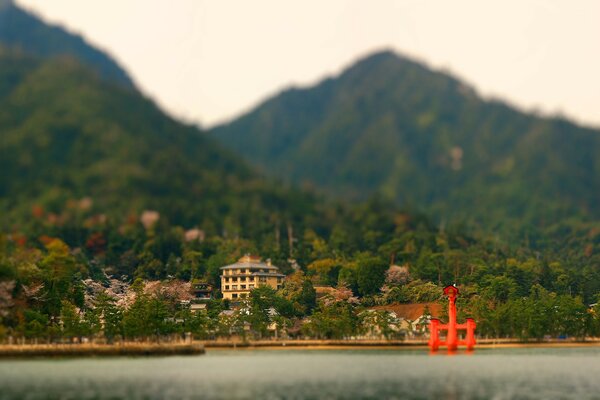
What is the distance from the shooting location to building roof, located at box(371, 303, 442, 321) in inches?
6289

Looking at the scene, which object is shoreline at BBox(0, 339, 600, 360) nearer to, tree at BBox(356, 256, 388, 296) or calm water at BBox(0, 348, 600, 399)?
calm water at BBox(0, 348, 600, 399)

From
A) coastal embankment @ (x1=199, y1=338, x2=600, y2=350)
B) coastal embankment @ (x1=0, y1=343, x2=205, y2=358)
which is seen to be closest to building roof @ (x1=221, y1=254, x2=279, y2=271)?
coastal embankment @ (x1=199, y1=338, x2=600, y2=350)

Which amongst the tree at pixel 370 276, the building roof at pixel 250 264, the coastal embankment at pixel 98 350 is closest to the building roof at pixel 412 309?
the tree at pixel 370 276

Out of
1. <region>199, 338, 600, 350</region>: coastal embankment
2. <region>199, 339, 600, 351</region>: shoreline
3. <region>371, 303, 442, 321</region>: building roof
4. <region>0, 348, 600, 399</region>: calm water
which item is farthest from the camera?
<region>371, 303, 442, 321</region>: building roof

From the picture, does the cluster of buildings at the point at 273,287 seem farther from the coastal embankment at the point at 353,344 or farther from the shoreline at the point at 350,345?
the shoreline at the point at 350,345

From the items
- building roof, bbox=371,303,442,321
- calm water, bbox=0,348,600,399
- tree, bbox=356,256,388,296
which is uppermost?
tree, bbox=356,256,388,296

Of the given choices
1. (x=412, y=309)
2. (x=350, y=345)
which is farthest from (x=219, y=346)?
(x=412, y=309)

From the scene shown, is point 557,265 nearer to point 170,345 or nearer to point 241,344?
point 241,344

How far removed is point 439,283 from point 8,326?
72.6 m

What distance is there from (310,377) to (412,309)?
67.6 meters

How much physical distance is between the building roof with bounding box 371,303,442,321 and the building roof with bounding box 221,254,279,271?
24.0 metres

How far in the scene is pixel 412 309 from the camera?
16412cm

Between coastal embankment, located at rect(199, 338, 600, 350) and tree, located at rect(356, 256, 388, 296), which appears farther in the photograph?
tree, located at rect(356, 256, 388, 296)

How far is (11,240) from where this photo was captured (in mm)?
193875
